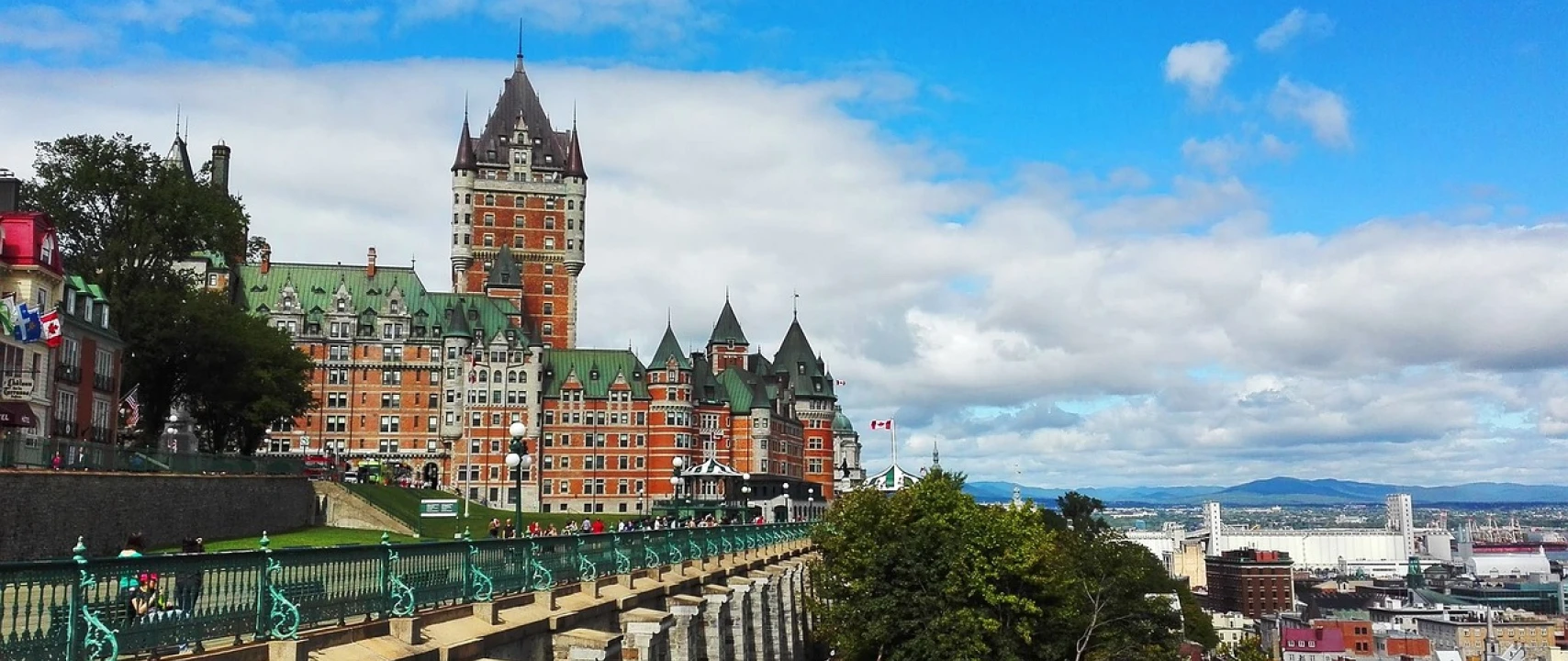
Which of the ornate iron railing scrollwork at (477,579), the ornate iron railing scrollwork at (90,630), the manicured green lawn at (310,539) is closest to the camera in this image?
the ornate iron railing scrollwork at (90,630)

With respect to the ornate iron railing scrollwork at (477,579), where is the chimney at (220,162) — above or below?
above

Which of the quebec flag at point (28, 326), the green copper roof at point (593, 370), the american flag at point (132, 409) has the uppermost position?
the green copper roof at point (593, 370)

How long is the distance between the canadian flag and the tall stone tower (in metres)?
99.1

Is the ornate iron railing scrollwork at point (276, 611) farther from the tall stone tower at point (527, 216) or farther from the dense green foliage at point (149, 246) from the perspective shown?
the tall stone tower at point (527, 216)

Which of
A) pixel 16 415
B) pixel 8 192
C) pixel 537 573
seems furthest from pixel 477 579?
pixel 8 192

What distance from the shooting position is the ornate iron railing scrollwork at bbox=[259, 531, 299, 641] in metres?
13.8

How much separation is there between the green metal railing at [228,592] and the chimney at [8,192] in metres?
46.7

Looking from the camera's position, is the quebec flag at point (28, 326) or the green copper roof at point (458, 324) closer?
the quebec flag at point (28, 326)

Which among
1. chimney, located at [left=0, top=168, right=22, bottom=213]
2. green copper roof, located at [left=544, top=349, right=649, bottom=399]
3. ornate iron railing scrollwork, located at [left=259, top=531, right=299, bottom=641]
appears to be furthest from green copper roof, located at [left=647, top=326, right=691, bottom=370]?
ornate iron railing scrollwork, located at [left=259, top=531, right=299, bottom=641]

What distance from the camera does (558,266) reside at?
6004 inches

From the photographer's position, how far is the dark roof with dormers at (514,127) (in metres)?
156

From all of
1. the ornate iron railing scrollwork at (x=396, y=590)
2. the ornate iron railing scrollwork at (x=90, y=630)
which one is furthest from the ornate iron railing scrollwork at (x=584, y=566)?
the ornate iron railing scrollwork at (x=90, y=630)

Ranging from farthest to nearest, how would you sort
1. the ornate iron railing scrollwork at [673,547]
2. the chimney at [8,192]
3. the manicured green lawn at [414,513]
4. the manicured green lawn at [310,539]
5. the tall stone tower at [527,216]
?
the tall stone tower at [527,216] → the manicured green lawn at [414,513] → the chimney at [8,192] → the manicured green lawn at [310,539] → the ornate iron railing scrollwork at [673,547]

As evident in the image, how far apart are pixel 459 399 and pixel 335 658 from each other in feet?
403
